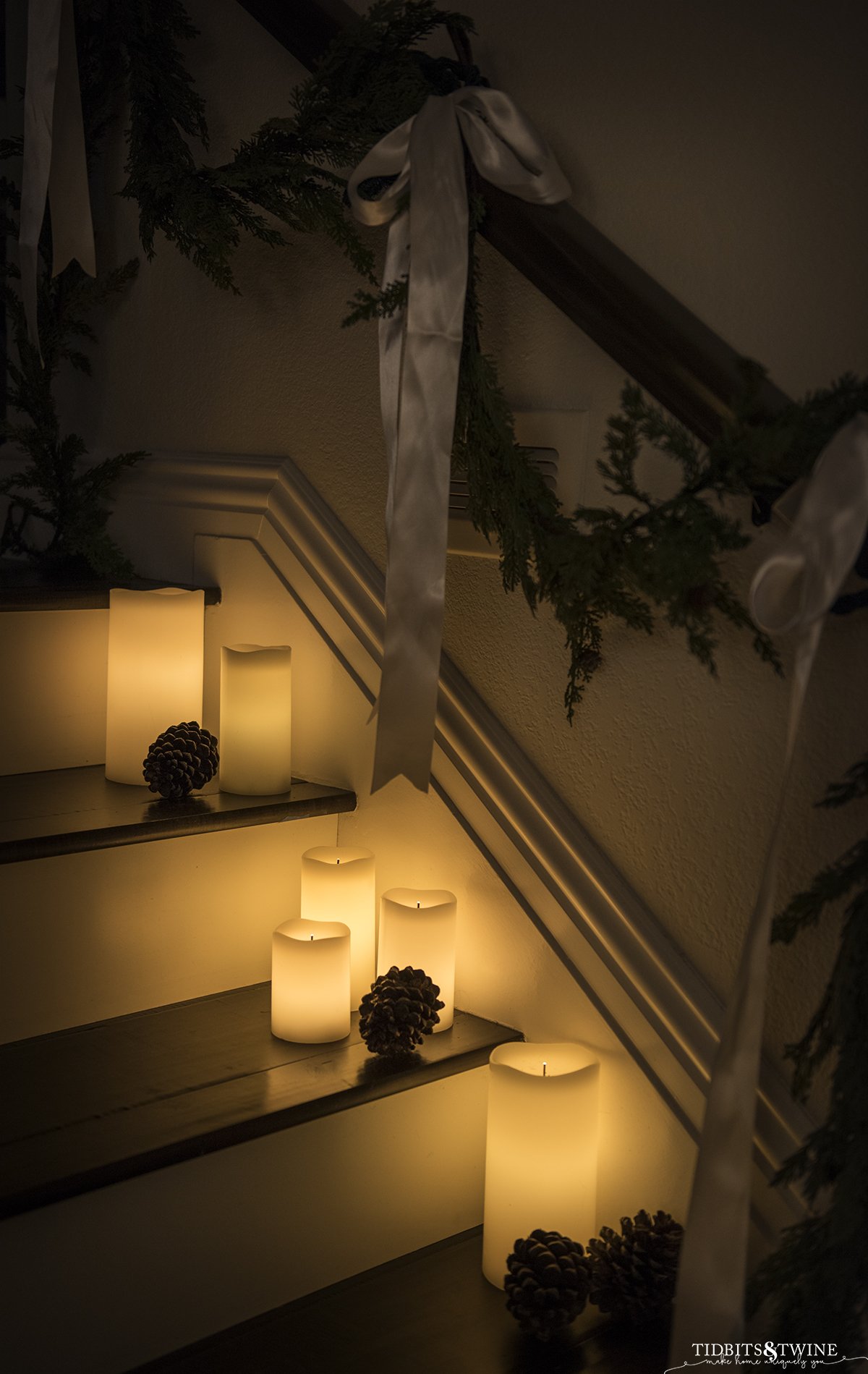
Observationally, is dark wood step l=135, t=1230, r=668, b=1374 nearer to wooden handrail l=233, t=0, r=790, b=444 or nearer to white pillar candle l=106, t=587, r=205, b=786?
white pillar candle l=106, t=587, r=205, b=786

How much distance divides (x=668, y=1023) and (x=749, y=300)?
754 mm

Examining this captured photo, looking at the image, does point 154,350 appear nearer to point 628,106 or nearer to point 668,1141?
point 628,106

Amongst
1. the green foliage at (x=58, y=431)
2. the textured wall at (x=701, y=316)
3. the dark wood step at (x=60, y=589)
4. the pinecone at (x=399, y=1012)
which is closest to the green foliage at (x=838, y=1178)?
the textured wall at (x=701, y=316)

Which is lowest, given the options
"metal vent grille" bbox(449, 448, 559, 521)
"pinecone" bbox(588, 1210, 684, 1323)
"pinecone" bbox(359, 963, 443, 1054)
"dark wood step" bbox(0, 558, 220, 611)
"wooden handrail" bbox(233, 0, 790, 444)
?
"pinecone" bbox(588, 1210, 684, 1323)

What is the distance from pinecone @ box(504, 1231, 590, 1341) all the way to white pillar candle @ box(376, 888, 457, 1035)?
0.31 m

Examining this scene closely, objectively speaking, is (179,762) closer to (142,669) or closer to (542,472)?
(142,669)

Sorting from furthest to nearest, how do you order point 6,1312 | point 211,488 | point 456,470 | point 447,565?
1. point 211,488
2. point 447,565
3. point 456,470
4. point 6,1312

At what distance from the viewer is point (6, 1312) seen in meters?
1.12

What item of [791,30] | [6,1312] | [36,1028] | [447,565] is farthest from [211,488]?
[6,1312]

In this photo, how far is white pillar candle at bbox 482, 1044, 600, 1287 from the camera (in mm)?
1312

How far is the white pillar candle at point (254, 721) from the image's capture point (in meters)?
1.65

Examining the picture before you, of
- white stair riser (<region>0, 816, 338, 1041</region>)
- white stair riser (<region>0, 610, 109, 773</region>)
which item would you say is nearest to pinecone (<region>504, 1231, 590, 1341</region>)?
white stair riser (<region>0, 816, 338, 1041</region>)

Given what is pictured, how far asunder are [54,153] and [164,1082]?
1.31m

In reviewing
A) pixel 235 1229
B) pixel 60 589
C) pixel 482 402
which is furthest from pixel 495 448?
pixel 235 1229
